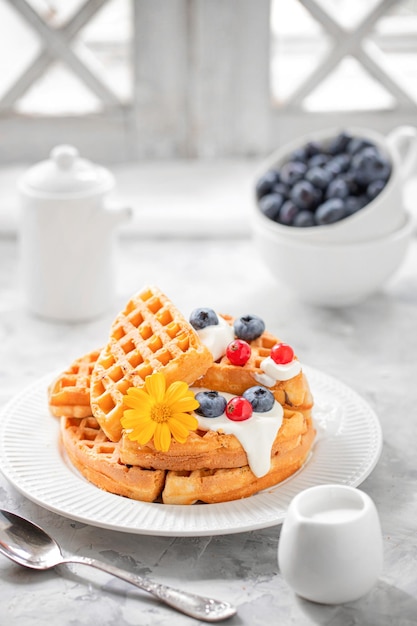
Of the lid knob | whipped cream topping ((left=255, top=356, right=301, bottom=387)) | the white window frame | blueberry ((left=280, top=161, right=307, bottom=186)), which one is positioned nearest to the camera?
whipped cream topping ((left=255, top=356, right=301, bottom=387))

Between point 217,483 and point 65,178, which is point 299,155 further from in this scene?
point 217,483

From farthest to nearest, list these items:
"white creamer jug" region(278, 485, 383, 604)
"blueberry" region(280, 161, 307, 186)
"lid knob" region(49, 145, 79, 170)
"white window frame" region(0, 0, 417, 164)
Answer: "white window frame" region(0, 0, 417, 164) → "blueberry" region(280, 161, 307, 186) → "lid knob" region(49, 145, 79, 170) → "white creamer jug" region(278, 485, 383, 604)

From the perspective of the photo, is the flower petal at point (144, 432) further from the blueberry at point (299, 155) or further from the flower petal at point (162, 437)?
the blueberry at point (299, 155)

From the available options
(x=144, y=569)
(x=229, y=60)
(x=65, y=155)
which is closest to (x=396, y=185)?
(x=65, y=155)

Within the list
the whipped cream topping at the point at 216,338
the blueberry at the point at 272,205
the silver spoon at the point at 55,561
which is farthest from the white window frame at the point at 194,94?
the silver spoon at the point at 55,561

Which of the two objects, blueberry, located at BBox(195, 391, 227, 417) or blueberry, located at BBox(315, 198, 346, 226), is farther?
blueberry, located at BBox(315, 198, 346, 226)

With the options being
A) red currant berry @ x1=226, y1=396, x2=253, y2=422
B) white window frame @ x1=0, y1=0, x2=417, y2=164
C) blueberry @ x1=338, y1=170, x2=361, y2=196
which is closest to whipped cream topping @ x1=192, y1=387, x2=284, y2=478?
red currant berry @ x1=226, y1=396, x2=253, y2=422

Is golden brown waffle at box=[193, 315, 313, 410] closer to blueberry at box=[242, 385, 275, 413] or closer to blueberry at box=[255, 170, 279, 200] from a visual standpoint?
blueberry at box=[242, 385, 275, 413]
